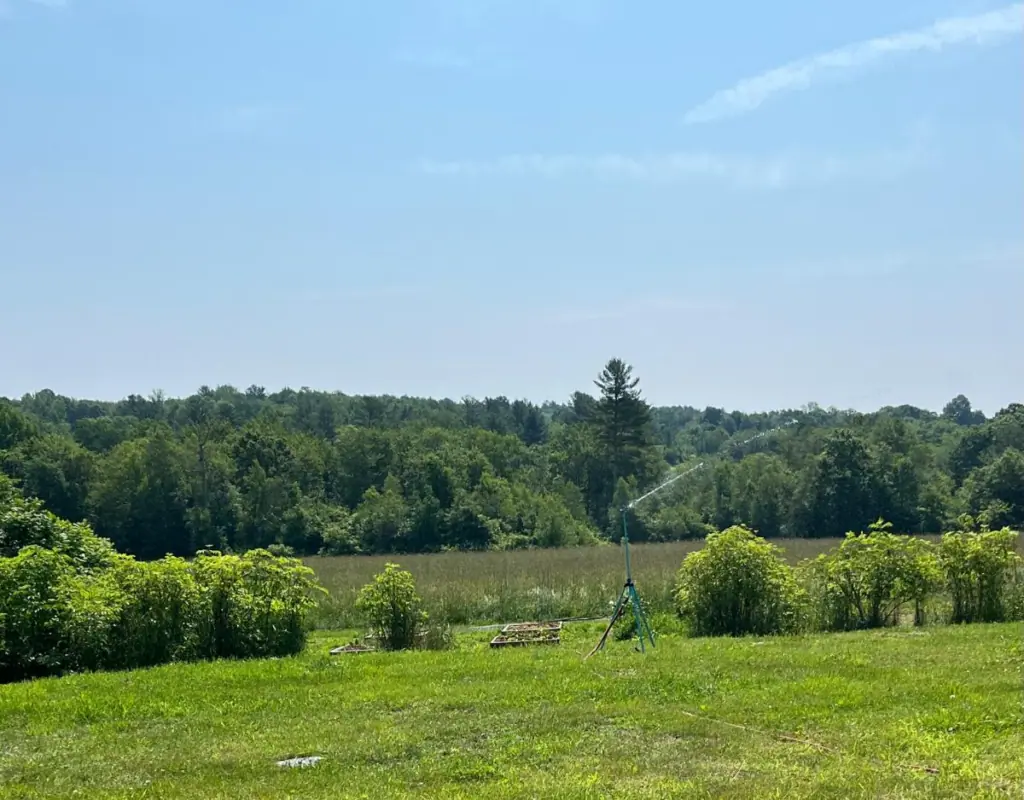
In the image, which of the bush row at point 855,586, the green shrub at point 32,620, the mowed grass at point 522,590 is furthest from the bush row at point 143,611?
the bush row at point 855,586

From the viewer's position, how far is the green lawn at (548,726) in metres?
5.74

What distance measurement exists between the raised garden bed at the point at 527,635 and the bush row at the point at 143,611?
10.4ft

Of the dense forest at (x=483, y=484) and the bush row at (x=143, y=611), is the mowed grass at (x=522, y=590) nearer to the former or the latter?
the bush row at (x=143, y=611)

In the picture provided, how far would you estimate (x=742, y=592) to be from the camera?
45.9 ft

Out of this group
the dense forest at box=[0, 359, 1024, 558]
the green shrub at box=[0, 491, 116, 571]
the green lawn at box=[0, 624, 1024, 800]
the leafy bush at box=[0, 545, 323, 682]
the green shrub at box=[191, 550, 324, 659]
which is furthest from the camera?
the dense forest at box=[0, 359, 1024, 558]

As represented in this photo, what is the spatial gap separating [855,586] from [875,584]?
1.00 ft

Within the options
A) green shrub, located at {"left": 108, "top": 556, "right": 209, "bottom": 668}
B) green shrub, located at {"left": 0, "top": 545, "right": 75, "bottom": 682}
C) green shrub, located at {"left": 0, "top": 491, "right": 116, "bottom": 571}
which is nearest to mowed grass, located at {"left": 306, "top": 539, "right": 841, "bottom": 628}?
green shrub, located at {"left": 108, "top": 556, "right": 209, "bottom": 668}

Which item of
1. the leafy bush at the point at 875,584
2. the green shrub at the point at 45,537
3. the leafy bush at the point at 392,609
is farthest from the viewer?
the green shrub at the point at 45,537

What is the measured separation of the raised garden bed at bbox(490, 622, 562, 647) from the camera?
13875mm

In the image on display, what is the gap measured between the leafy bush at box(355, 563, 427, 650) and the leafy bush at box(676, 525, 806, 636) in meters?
4.58

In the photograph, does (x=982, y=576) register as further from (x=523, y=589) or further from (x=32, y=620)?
(x=32, y=620)

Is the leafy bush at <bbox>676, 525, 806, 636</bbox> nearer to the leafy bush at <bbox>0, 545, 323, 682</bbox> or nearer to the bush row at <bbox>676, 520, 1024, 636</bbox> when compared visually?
the bush row at <bbox>676, 520, 1024, 636</bbox>

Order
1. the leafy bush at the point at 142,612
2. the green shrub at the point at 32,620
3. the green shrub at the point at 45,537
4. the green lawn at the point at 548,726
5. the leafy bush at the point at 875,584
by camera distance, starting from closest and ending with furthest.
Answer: the green lawn at the point at 548,726
the green shrub at the point at 32,620
the leafy bush at the point at 142,612
the leafy bush at the point at 875,584
the green shrub at the point at 45,537

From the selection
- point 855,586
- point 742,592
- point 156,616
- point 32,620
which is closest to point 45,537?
point 32,620
